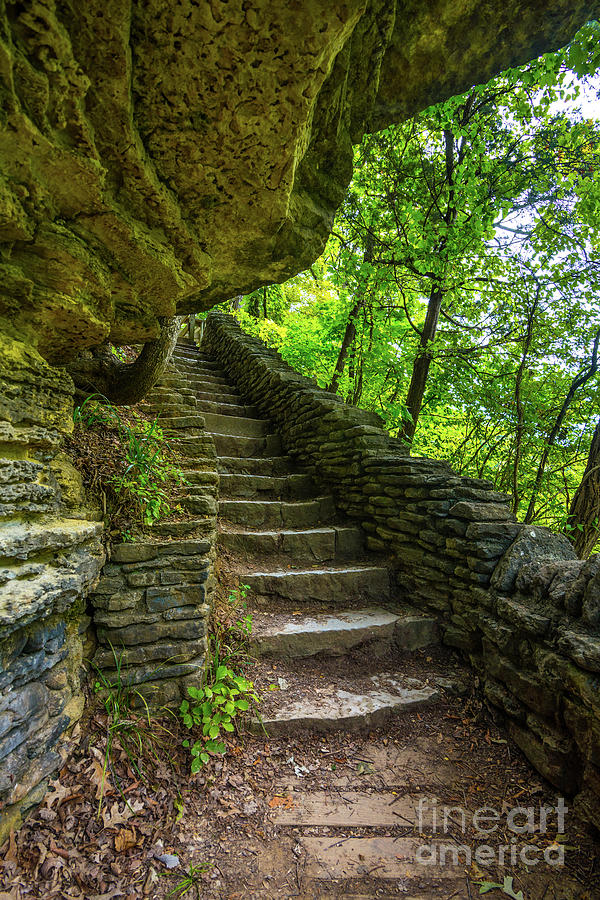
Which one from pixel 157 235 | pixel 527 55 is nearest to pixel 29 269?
pixel 157 235

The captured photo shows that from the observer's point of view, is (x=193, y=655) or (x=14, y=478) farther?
(x=193, y=655)

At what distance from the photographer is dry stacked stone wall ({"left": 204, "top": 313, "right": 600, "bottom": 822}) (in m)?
2.19

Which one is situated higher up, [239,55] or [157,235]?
[239,55]

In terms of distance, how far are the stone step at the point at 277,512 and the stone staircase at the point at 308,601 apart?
1 centimetres

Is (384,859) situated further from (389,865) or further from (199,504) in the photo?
(199,504)

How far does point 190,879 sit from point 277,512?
2883 millimetres

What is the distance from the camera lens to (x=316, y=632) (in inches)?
120

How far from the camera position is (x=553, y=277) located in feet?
16.9

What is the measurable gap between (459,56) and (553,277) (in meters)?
3.92

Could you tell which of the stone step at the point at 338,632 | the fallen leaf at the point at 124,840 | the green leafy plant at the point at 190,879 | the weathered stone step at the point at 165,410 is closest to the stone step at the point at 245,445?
the weathered stone step at the point at 165,410

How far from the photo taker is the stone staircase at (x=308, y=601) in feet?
8.99

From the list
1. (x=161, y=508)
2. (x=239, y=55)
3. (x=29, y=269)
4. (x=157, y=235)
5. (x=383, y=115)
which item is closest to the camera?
(x=239, y=55)

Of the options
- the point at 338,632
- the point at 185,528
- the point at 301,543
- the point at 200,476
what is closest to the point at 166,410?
the point at 200,476

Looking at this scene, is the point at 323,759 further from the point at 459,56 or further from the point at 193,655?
the point at 459,56
